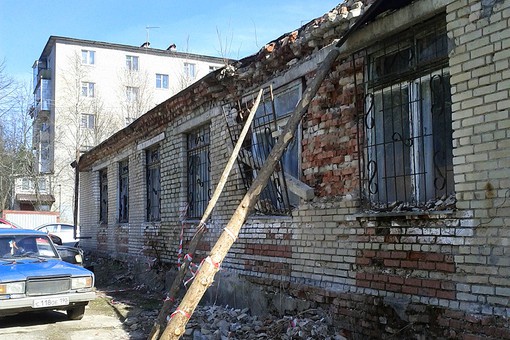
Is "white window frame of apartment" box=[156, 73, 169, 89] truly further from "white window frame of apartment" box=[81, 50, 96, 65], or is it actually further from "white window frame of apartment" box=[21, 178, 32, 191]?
"white window frame of apartment" box=[21, 178, 32, 191]

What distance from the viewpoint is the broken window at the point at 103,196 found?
53.8ft

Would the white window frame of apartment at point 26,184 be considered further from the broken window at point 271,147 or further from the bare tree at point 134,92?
the broken window at point 271,147

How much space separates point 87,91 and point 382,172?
4078 centimetres

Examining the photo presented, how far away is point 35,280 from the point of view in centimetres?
737

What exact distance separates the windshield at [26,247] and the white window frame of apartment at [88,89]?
→ 35.3 meters

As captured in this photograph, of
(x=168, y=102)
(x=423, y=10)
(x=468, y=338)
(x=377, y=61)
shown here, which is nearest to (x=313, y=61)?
(x=377, y=61)

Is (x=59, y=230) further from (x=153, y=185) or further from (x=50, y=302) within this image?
(x=50, y=302)

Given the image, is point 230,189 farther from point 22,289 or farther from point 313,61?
point 22,289

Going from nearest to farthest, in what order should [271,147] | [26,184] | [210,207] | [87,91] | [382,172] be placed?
1. [382,172]
2. [210,207]
3. [271,147]
4. [26,184]
5. [87,91]

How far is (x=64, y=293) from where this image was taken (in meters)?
7.62

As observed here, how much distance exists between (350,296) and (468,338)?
57.4 inches

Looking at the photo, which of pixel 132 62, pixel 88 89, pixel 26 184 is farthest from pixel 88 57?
pixel 26 184

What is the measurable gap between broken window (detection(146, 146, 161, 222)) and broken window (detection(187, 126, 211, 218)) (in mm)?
1818

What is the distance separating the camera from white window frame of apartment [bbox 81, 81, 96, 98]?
42.0 m
